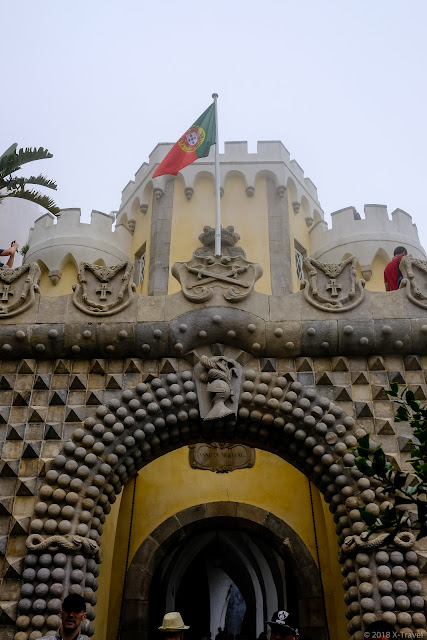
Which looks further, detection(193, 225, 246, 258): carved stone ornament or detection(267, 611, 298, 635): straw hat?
detection(193, 225, 246, 258): carved stone ornament

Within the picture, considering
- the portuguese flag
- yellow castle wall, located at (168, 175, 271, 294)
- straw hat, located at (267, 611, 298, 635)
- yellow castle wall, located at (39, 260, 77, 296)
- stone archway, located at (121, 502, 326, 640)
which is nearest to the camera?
straw hat, located at (267, 611, 298, 635)

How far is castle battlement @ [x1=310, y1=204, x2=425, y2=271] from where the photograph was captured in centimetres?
1548

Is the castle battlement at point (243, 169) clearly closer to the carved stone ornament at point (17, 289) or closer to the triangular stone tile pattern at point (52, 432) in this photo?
the carved stone ornament at point (17, 289)

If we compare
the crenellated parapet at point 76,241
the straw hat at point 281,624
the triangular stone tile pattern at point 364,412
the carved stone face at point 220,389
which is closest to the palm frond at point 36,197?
the crenellated parapet at point 76,241

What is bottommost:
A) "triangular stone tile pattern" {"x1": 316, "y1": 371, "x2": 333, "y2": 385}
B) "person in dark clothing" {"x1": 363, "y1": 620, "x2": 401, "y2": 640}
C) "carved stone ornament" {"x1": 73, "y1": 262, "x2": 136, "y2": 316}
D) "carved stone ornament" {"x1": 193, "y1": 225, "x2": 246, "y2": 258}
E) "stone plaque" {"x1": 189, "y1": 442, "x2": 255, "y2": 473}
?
"person in dark clothing" {"x1": 363, "y1": 620, "x2": 401, "y2": 640}

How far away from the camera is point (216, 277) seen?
851 centimetres

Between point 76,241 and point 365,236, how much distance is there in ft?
22.6

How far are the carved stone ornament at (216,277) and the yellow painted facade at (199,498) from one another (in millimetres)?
4955

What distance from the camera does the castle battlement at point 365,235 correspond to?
50.8ft

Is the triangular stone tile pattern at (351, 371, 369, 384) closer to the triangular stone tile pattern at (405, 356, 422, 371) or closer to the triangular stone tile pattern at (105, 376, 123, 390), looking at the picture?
the triangular stone tile pattern at (405, 356, 422, 371)

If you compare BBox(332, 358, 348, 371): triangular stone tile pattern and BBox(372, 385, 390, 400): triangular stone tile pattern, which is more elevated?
BBox(332, 358, 348, 371): triangular stone tile pattern

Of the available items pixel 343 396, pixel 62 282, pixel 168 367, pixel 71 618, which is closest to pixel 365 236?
pixel 62 282

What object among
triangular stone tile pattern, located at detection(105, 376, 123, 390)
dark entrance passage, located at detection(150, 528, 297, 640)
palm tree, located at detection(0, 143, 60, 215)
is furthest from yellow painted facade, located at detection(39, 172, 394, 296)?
triangular stone tile pattern, located at detection(105, 376, 123, 390)

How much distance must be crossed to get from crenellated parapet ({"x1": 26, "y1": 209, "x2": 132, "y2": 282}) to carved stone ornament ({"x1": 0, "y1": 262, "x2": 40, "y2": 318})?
6462 mm
